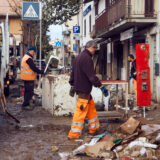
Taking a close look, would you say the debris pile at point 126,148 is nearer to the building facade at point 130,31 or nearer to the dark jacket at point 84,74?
the dark jacket at point 84,74

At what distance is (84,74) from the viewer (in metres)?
6.55

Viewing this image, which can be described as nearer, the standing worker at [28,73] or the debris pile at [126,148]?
the debris pile at [126,148]

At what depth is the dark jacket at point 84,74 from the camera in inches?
253

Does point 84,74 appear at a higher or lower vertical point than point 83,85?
higher

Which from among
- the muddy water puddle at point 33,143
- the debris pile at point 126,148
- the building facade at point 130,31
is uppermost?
the building facade at point 130,31

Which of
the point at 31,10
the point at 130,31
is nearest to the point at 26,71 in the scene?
the point at 31,10

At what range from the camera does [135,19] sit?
1461cm

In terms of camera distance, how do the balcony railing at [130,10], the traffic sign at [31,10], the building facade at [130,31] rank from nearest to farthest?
the traffic sign at [31,10] → the building facade at [130,31] → the balcony railing at [130,10]

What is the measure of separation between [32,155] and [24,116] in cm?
388

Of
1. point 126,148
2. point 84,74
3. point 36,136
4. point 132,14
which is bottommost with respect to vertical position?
point 36,136

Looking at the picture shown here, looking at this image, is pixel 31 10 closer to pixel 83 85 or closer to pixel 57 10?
pixel 83 85

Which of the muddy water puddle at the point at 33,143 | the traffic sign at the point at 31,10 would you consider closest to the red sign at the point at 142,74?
the muddy water puddle at the point at 33,143

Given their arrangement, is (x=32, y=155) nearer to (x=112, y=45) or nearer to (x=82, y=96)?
(x=82, y=96)

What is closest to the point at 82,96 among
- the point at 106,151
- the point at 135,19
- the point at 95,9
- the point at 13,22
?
the point at 106,151
